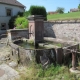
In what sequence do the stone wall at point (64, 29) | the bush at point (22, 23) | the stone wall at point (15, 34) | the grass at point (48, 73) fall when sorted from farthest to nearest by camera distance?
1. the bush at point (22, 23)
2. the stone wall at point (15, 34)
3. the stone wall at point (64, 29)
4. the grass at point (48, 73)

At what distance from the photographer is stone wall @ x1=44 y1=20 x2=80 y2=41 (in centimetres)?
920

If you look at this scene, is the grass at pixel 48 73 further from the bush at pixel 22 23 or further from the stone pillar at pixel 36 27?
the bush at pixel 22 23

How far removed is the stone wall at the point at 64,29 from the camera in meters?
9.20

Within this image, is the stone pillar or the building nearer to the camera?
the stone pillar

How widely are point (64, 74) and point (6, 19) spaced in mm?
16331

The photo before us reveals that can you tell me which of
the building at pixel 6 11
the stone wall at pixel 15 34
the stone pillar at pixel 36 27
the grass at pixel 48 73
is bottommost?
the grass at pixel 48 73

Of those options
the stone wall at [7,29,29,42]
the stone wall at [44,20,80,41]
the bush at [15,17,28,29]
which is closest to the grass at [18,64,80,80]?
the stone wall at [44,20,80,41]

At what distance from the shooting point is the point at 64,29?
10031 millimetres

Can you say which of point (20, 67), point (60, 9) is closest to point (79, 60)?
point (20, 67)

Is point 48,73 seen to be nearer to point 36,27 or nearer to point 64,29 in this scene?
point 36,27

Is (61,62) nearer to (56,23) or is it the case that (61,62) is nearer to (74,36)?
(74,36)

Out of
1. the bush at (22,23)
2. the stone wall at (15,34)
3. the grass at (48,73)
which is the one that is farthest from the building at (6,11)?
the grass at (48,73)

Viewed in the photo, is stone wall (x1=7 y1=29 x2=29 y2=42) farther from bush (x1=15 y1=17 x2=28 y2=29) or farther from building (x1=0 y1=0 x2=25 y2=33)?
building (x1=0 y1=0 x2=25 y2=33)

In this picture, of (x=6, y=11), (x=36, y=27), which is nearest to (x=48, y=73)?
(x=36, y=27)
